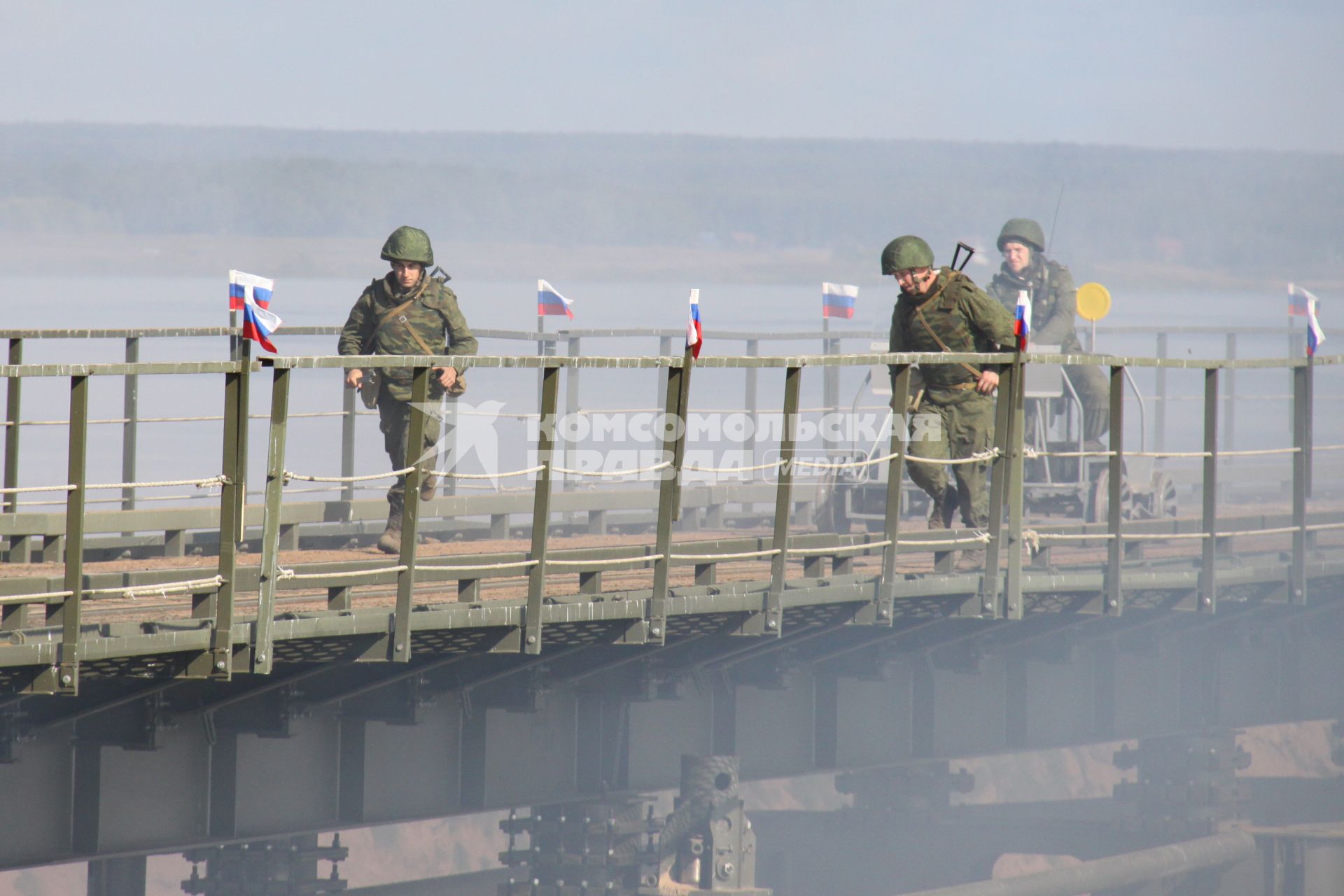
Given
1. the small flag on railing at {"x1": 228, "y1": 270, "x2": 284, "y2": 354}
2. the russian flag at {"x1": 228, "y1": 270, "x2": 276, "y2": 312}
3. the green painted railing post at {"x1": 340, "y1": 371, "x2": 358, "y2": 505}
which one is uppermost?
the russian flag at {"x1": 228, "y1": 270, "x2": 276, "y2": 312}

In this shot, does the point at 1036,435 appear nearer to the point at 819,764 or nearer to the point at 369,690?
the point at 819,764

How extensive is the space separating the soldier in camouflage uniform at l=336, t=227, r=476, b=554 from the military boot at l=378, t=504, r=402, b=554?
0.01 metres

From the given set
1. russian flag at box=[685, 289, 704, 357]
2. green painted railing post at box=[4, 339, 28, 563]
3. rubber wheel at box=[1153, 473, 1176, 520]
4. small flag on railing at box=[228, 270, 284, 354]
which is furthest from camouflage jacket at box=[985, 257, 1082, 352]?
small flag on railing at box=[228, 270, 284, 354]

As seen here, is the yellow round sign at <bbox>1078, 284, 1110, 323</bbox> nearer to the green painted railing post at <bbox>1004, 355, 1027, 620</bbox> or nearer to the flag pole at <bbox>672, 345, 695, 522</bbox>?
the green painted railing post at <bbox>1004, 355, 1027, 620</bbox>

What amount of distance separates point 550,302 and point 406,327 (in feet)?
18.7

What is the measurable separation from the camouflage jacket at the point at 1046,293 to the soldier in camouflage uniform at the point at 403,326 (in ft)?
17.3

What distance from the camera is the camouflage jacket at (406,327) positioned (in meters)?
11.1

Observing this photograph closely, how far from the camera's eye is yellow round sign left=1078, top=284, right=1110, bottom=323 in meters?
15.1

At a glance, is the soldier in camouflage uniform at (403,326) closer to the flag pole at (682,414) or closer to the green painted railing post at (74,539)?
the flag pole at (682,414)

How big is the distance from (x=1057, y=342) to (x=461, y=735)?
684 cm

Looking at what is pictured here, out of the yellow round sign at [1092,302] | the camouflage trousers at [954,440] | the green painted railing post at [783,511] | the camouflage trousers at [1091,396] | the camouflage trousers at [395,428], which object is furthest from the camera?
the camouflage trousers at [1091,396]

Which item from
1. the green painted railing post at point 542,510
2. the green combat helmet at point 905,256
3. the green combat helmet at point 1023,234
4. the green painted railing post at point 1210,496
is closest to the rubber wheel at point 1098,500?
the green combat helmet at point 1023,234

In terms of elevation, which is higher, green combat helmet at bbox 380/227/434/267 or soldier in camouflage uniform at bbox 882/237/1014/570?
green combat helmet at bbox 380/227/434/267

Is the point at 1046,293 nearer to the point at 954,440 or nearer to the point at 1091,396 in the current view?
the point at 1091,396
